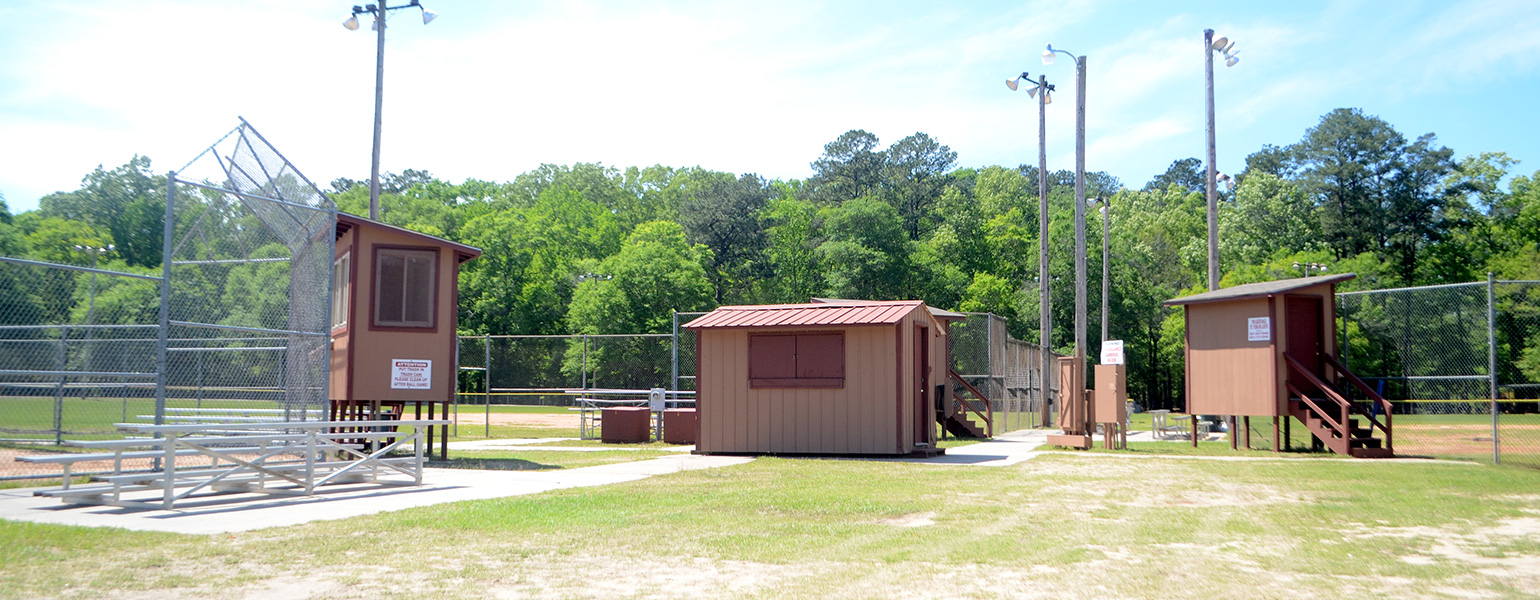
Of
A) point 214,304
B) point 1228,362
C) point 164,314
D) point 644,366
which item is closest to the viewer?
point 164,314

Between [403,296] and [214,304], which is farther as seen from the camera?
[403,296]

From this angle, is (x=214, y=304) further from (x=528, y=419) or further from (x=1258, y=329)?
(x=528, y=419)

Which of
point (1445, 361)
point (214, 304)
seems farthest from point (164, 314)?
point (1445, 361)

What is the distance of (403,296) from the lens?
15383 mm

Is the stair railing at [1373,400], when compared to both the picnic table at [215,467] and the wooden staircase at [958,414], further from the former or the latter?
the picnic table at [215,467]

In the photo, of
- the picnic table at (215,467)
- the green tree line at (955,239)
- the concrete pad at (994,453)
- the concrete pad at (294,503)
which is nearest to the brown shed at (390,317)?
the concrete pad at (294,503)

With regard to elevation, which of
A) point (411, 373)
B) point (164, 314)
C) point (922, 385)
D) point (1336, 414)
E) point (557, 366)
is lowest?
point (1336, 414)

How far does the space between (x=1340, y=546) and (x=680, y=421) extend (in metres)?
14.7

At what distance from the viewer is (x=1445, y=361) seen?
1914 cm

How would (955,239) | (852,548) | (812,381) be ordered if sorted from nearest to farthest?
(852,548) → (812,381) → (955,239)

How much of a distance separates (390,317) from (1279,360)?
1407cm

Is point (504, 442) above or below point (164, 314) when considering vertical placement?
below

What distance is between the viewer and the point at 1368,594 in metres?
5.54

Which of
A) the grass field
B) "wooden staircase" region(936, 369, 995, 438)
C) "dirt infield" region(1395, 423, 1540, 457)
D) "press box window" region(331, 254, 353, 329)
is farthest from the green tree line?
the grass field
